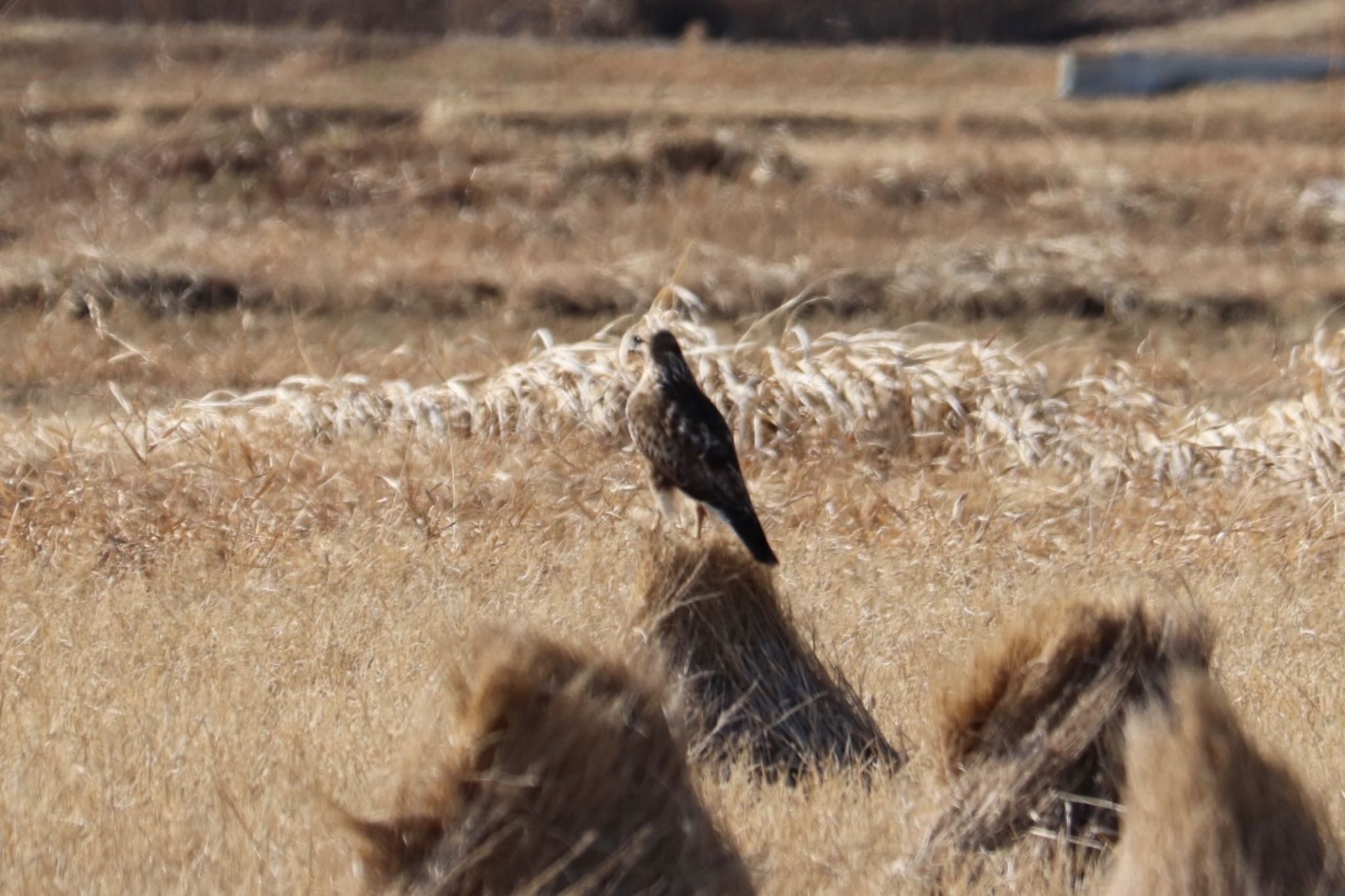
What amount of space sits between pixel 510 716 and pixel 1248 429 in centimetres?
717

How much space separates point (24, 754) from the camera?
491 cm

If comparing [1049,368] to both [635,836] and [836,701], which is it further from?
[635,836]

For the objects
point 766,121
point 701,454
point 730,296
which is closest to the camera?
point 701,454

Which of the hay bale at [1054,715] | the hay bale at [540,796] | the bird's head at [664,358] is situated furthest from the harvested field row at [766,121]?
the hay bale at [540,796]

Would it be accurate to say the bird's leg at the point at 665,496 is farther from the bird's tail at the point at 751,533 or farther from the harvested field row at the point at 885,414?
the harvested field row at the point at 885,414

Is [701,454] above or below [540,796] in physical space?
below

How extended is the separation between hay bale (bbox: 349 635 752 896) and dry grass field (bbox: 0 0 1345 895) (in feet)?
0.18

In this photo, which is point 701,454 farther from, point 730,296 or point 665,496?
point 730,296

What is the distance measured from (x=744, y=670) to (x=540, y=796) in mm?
1565

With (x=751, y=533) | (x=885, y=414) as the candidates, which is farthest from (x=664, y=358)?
(x=885, y=414)

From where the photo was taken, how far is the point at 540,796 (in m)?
3.53

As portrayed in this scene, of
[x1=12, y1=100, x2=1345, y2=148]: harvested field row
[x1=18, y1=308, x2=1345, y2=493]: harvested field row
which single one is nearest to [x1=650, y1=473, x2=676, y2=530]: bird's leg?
[x1=18, y1=308, x2=1345, y2=493]: harvested field row

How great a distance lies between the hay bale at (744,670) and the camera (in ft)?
16.1

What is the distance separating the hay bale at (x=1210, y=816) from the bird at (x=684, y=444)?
2.45 meters
